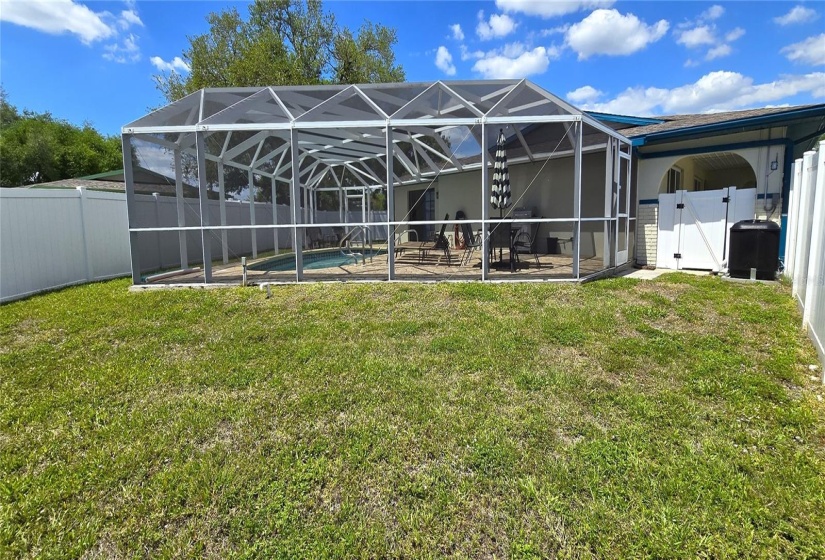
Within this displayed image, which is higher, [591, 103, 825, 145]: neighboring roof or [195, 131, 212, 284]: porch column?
[591, 103, 825, 145]: neighboring roof

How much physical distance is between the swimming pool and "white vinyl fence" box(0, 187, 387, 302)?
1.94 meters

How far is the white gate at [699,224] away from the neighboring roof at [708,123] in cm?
128

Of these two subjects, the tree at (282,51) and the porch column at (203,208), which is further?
the tree at (282,51)

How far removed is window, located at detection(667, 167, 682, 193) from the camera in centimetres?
1106

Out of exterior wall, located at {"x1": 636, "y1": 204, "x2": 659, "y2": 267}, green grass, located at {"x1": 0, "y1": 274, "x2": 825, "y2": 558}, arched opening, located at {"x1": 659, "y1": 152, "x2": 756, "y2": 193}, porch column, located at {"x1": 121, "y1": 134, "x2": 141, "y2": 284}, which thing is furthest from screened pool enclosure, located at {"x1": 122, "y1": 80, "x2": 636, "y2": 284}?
green grass, located at {"x1": 0, "y1": 274, "x2": 825, "y2": 558}

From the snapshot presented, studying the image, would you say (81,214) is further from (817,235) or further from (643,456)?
(817,235)

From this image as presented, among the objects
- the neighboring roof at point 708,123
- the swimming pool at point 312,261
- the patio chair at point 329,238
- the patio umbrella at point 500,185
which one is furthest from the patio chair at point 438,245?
the patio chair at point 329,238

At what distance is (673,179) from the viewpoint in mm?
11219

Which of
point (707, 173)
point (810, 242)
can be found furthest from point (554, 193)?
point (707, 173)

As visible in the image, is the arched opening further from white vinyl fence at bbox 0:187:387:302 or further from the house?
white vinyl fence at bbox 0:187:387:302

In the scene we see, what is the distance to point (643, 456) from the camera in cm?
258

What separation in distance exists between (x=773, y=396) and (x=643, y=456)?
1576 millimetres

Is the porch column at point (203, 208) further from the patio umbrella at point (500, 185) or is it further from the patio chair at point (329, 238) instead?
the patio chair at point (329, 238)

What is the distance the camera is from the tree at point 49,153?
2481cm
